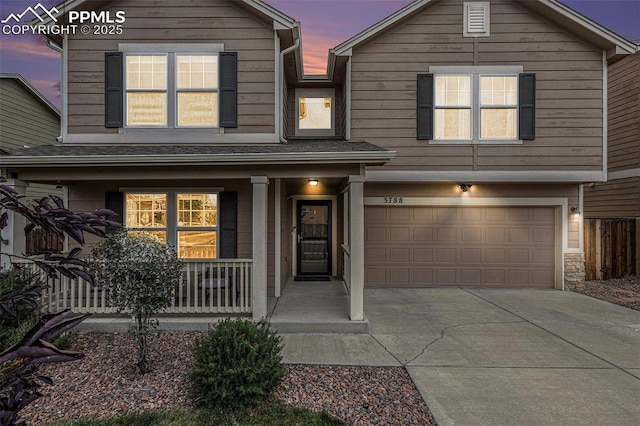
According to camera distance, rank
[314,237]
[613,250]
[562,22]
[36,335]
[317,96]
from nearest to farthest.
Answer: [36,335] → [562,22] → [613,250] → [314,237] → [317,96]

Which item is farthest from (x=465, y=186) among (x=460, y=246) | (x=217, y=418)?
(x=217, y=418)

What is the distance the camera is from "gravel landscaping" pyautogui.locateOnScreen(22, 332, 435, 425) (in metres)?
2.94

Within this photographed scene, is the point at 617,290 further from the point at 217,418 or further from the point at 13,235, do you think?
the point at 13,235

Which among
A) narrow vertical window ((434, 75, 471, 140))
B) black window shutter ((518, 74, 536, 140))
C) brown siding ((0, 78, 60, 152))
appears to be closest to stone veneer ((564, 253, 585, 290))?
black window shutter ((518, 74, 536, 140))

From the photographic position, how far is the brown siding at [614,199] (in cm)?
916

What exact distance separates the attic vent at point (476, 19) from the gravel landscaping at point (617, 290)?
6.19 metres

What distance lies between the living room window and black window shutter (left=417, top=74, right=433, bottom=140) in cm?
466

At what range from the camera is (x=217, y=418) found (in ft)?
9.27

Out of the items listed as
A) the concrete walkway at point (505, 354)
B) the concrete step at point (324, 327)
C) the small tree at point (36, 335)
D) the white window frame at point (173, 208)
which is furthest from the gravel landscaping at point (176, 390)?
the white window frame at point (173, 208)

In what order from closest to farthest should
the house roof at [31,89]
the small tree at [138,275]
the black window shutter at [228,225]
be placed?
the small tree at [138,275] < the black window shutter at [228,225] < the house roof at [31,89]

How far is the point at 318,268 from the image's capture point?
8.37m

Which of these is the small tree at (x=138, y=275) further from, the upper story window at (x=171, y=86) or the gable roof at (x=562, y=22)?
the gable roof at (x=562, y=22)

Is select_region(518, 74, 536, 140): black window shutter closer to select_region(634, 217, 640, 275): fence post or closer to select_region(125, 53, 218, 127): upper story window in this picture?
select_region(634, 217, 640, 275): fence post

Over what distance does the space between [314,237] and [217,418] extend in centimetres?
575
